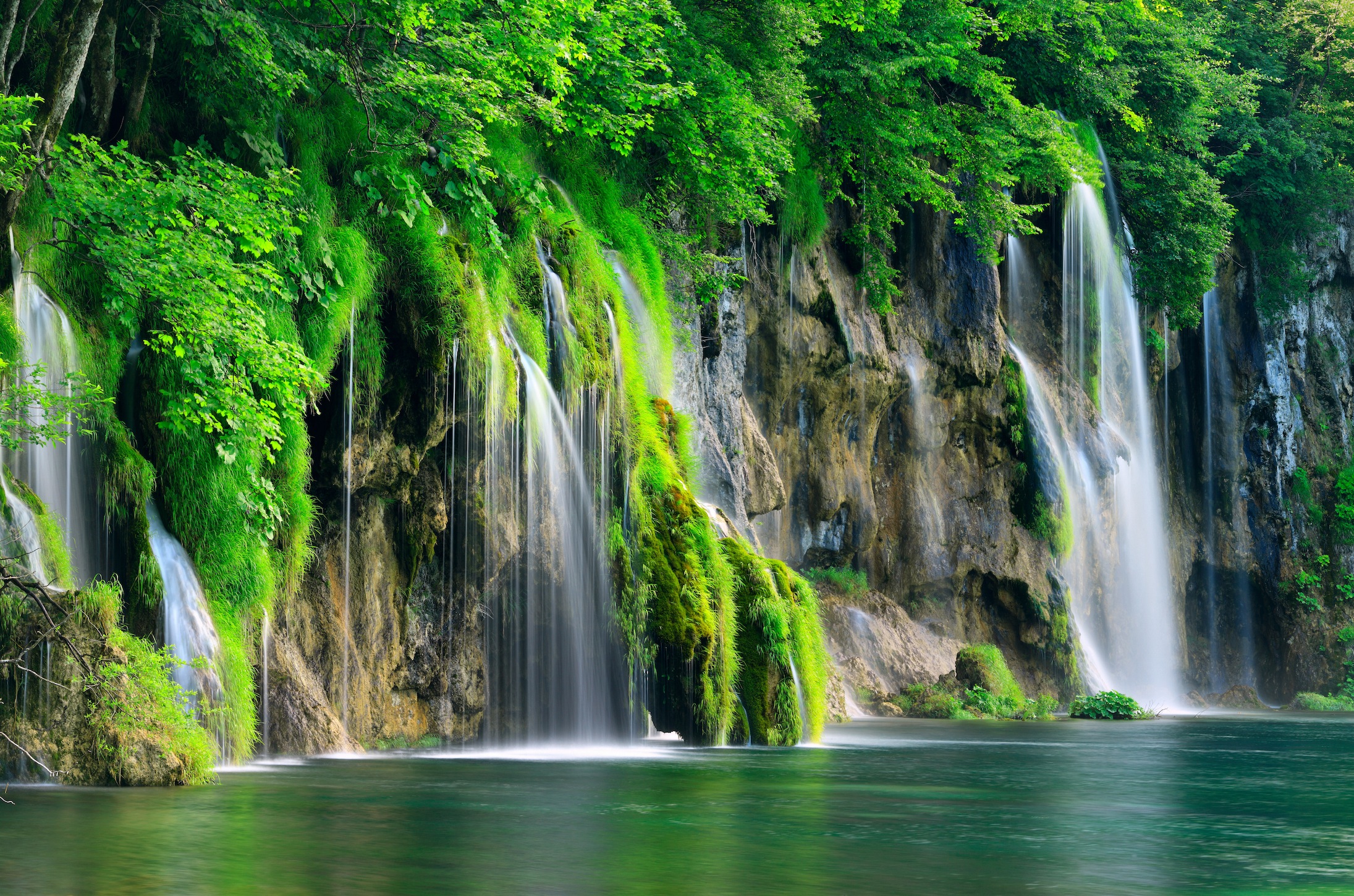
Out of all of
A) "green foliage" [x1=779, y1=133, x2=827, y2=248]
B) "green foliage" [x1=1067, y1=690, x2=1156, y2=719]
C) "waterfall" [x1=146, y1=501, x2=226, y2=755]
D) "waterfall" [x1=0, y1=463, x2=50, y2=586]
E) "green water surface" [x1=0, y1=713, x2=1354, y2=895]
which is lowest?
"green foliage" [x1=1067, y1=690, x2=1156, y2=719]

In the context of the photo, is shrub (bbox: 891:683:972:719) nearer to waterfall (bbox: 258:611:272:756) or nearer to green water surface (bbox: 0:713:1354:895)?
green water surface (bbox: 0:713:1354:895)

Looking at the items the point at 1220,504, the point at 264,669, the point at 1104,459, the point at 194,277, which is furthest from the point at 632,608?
the point at 1220,504

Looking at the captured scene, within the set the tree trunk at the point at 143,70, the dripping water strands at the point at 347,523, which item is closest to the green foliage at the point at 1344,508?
the dripping water strands at the point at 347,523

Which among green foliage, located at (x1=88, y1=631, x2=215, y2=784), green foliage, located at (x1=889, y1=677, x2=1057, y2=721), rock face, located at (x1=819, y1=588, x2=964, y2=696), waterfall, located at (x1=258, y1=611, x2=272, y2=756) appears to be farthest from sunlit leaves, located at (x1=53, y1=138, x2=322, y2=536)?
rock face, located at (x1=819, y1=588, x2=964, y2=696)

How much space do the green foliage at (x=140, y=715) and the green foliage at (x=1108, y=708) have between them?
919 inches

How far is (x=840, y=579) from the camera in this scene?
111ft

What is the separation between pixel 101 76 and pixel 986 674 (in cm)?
2281

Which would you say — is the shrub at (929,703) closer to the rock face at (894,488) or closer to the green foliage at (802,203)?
the rock face at (894,488)

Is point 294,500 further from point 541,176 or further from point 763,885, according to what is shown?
point 763,885

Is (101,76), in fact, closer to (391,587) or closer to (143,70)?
(143,70)

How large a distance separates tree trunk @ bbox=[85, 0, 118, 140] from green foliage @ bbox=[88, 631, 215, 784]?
21.5ft

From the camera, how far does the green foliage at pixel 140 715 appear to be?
11.0 m

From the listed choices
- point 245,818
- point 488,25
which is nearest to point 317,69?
point 488,25

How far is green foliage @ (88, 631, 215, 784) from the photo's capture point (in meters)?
11.0
